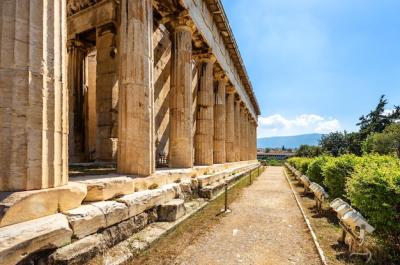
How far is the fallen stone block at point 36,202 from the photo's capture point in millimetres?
3645

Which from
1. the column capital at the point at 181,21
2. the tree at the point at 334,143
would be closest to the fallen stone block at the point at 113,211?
the column capital at the point at 181,21

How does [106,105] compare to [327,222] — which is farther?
[106,105]

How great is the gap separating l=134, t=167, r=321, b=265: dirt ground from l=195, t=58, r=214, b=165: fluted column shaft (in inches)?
223

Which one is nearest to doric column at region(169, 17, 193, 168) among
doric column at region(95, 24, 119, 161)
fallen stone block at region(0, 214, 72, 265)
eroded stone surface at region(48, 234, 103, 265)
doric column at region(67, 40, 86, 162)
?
doric column at region(95, 24, 119, 161)

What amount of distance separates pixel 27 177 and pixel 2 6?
99.0 inches

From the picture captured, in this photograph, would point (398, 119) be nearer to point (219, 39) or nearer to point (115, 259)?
point (219, 39)

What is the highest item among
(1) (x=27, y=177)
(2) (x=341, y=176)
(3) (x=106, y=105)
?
(3) (x=106, y=105)

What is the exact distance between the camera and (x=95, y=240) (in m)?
4.39

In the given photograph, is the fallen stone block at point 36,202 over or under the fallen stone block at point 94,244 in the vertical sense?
over

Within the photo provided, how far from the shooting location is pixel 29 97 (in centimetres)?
412

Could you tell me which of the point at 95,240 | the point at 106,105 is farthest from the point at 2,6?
the point at 106,105

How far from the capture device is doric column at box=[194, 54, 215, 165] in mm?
14133

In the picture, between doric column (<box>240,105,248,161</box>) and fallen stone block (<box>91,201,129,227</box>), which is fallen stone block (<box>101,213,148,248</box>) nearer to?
fallen stone block (<box>91,201,129,227</box>)

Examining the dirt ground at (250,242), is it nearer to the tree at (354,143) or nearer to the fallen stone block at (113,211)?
the fallen stone block at (113,211)
